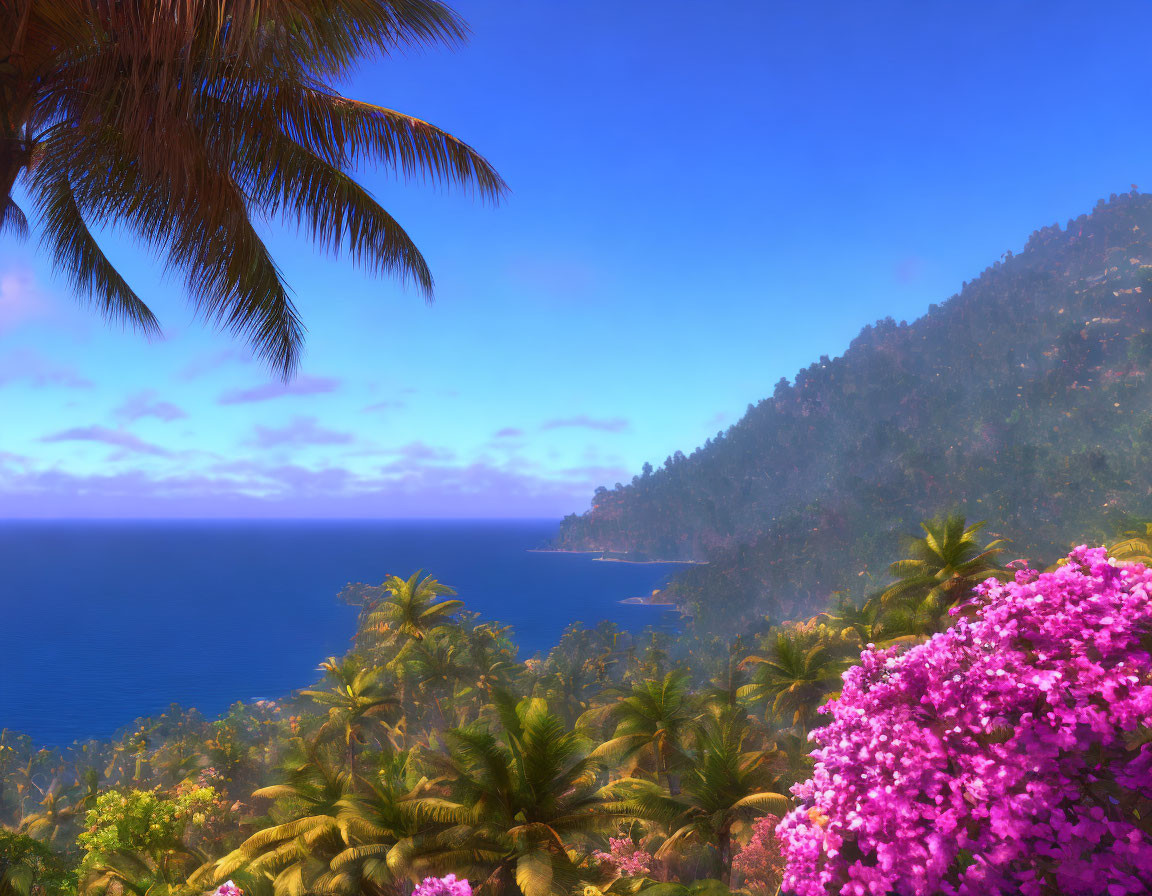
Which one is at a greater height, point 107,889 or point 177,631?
point 107,889

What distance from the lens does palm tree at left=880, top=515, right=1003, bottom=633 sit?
22.6 meters

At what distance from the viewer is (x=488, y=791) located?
1280cm

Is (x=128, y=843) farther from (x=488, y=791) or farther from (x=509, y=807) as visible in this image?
(x=509, y=807)

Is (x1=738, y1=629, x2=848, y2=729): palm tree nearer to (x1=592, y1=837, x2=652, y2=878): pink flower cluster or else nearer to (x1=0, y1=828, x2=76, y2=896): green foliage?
(x1=592, y1=837, x2=652, y2=878): pink flower cluster

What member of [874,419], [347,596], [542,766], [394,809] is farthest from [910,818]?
[874,419]

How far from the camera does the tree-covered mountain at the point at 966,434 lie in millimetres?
92938

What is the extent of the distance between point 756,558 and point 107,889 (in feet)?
357

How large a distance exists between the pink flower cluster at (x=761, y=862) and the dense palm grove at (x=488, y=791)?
0.20 ft

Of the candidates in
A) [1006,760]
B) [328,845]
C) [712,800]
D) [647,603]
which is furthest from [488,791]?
[647,603]

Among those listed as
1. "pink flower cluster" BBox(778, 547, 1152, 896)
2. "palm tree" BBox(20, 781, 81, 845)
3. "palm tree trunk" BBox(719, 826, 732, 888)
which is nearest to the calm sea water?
"palm tree" BBox(20, 781, 81, 845)

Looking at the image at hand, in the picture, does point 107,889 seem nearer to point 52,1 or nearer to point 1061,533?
point 52,1

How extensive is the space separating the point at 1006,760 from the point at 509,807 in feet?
35.2

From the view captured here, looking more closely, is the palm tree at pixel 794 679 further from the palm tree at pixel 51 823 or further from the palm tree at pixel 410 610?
the palm tree at pixel 51 823

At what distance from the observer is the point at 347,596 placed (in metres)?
106
